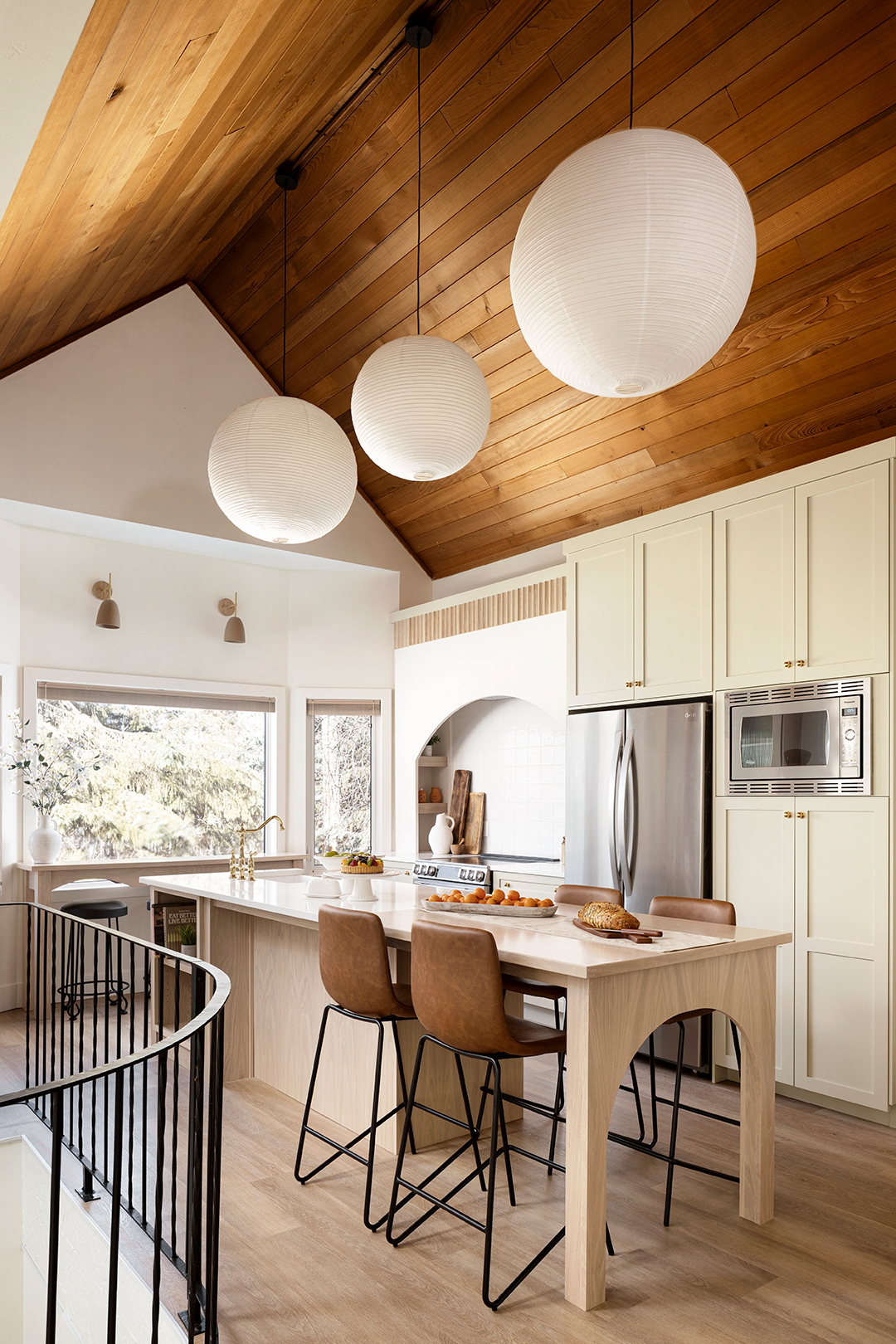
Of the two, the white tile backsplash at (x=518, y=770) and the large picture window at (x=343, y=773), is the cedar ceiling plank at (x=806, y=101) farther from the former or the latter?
the large picture window at (x=343, y=773)

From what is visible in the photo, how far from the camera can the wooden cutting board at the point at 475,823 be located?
6441 mm

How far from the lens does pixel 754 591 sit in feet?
13.0

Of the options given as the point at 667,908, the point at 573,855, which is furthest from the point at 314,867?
the point at 667,908

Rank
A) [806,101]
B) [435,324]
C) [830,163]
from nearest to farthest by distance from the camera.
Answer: [806,101] < [830,163] < [435,324]

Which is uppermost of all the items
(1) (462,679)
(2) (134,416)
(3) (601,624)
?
(2) (134,416)

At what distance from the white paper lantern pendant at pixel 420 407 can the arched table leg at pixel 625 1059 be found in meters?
1.66

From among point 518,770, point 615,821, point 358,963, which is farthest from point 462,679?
point 358,963

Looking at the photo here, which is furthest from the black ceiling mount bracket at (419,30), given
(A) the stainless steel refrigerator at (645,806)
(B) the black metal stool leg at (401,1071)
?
(B) the black metal stool leg at (401,1071)

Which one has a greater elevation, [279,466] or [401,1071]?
[279,466]

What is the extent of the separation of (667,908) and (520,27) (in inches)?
136

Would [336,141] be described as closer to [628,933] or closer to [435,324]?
→ [435,324]

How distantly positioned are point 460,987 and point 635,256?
72.7 inches

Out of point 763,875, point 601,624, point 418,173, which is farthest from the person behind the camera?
point 601,624

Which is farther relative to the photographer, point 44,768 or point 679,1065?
point 44,768
